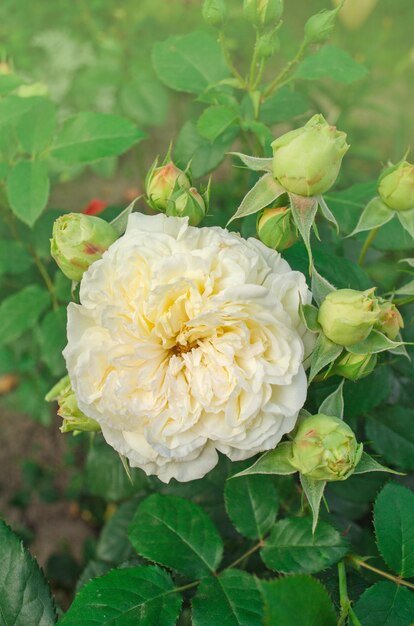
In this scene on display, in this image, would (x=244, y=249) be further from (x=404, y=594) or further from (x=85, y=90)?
(x=85, y=90)

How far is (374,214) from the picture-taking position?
0.86 m

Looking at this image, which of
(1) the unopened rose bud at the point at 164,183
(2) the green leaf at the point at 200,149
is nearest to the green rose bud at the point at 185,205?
(1) the unopened rose bud at the point at 164,183

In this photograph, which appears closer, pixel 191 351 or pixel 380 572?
pixel 191 351

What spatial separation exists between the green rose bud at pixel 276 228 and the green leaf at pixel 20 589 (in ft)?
1.82

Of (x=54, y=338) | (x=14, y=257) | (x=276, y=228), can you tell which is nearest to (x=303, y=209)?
(x=276, y=228)

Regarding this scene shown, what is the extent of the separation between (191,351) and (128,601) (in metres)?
0.36

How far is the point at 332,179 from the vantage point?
2.44 feet

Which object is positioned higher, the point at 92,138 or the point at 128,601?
the point at 92,138

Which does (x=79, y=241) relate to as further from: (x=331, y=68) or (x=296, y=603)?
(x=331, y=68)

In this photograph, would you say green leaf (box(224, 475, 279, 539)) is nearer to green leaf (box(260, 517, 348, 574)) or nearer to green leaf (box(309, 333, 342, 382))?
green leaf (box(260, 517, 348, 574))

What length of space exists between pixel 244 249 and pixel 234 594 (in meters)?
0.49

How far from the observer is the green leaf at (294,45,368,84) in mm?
1106

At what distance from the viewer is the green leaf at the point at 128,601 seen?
0.80 metres

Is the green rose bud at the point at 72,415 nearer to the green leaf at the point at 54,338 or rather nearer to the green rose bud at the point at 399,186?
the green leaf at the point at 54,338
